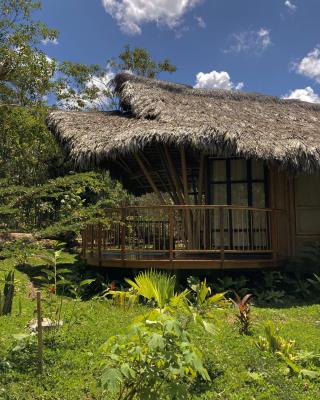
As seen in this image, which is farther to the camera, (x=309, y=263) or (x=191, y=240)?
(x=191, y=240)

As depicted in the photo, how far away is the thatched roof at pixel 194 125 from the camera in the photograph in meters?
8.89

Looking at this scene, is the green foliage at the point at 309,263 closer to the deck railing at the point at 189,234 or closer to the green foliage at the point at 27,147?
the deck railing at the point at 189,234

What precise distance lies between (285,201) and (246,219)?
118cm

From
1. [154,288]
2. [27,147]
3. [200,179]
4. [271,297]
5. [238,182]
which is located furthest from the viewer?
[27,147]

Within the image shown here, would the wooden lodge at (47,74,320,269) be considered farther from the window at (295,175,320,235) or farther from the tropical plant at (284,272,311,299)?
the tropical plant at (284,272,311,299)

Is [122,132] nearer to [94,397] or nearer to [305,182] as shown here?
[305,182]

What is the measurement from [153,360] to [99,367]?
1553mm

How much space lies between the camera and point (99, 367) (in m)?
4.28

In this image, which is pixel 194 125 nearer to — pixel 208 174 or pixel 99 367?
pixel 208 174

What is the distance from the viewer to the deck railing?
8742 mm

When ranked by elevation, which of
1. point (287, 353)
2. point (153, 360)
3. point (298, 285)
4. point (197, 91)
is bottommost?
point (287, 353)

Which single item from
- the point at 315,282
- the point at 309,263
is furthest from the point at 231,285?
the point at 309,263

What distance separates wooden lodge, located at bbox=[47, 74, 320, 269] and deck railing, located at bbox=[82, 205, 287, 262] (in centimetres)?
2

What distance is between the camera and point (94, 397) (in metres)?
3.89
